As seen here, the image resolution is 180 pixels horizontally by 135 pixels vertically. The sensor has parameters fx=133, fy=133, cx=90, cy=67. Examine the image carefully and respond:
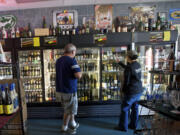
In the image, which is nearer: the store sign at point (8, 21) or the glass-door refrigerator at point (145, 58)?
the glass-door refrigerator at point (145, 58)

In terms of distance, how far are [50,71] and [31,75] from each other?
20.6 inches

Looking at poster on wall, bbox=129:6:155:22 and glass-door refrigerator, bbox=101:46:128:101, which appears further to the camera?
poster on wall, bbox=129:6:155:22

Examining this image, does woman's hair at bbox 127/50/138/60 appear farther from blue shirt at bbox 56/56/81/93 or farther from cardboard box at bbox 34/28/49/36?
cardboard box at bbox 34/28/49/36

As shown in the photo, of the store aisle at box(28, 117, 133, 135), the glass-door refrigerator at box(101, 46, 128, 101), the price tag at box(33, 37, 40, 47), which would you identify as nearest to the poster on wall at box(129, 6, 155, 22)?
the glass-door refrigerator at box(101, 46, 128, 101)

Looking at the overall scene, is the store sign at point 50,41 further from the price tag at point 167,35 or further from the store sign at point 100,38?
the price tag at point 167,35

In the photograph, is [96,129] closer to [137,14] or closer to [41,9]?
[137,14]

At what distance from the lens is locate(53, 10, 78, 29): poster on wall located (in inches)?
152

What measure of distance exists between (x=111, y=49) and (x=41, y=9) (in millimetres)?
2372

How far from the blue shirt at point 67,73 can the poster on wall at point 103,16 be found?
5.85 ft

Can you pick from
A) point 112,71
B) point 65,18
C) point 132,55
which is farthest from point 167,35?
point 65,18

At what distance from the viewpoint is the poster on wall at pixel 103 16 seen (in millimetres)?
3842

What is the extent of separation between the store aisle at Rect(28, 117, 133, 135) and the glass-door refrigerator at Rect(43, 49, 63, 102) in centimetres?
65

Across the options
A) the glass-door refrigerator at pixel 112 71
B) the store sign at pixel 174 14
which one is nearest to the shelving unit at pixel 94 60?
the glass-door refrigerator at pixel 112 71

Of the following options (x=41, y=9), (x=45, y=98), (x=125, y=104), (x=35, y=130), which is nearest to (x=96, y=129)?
(x=125, y=104)
